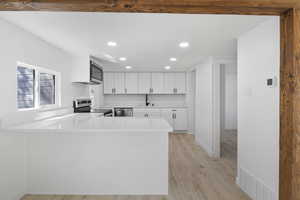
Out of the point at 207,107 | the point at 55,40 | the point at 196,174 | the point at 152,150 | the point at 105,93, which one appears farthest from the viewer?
the point at 105,93

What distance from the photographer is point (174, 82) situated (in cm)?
687

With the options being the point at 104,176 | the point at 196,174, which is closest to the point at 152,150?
the point at 104,176

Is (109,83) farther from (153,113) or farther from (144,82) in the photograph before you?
(153,113)

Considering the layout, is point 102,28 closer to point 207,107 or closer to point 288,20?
point 288,20

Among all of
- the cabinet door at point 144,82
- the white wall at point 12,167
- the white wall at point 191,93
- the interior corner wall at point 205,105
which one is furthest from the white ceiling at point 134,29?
the cabinet door at point 144,82

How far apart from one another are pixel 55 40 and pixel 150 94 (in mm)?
4504

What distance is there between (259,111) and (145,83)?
4.79 metres

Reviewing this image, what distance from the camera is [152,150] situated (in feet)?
8.64

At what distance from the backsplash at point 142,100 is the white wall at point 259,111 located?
441 centimetres

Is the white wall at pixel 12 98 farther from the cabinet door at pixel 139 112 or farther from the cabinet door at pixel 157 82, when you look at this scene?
the cabinet door at pixel 157 82

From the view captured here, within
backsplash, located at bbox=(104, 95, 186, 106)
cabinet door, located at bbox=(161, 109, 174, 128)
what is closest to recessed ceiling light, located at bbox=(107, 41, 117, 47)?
cabinet door, located at bbox=(161, 109, 174, 128)

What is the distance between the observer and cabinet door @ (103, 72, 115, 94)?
6742 mm

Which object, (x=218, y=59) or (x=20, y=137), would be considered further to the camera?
(x=218, y=59)

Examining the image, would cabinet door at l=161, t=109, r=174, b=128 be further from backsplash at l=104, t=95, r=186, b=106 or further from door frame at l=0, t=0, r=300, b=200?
door frame at l=0, t=0, r=300, b=200
